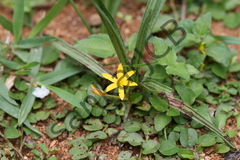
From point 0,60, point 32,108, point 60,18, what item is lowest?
point 32,108

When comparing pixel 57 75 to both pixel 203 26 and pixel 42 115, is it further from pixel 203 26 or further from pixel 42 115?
pixel 203 26

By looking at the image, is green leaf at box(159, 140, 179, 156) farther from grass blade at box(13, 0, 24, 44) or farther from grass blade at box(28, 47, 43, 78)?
grass blade at box(13, 0, 24, 44)

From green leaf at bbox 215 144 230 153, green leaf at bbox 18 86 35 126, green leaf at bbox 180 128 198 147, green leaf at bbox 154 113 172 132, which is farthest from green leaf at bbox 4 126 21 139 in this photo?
green leaf at bbox 215 144 230 153

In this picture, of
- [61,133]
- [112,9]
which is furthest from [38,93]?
[112,9]

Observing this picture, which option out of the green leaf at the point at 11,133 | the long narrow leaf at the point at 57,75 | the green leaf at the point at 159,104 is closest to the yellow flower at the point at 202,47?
the green leaf at the point at 159,104

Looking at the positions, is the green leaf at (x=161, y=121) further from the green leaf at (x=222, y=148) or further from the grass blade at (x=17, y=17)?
the grass blade at (x=17, y=17)

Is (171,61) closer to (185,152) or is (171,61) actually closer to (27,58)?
(185,152)
